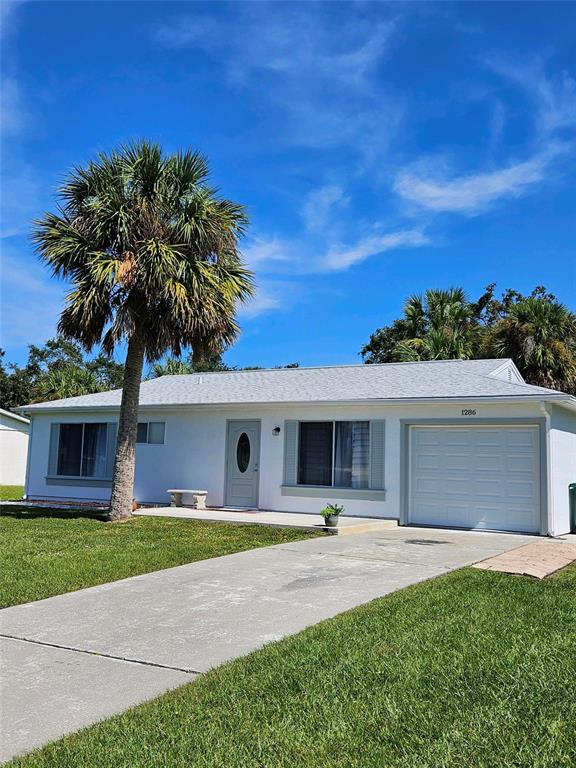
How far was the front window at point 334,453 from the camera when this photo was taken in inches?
610

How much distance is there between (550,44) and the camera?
1095cm

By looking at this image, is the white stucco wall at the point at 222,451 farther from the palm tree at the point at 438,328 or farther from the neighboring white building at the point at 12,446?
the neighboring white building at the point at 12,446

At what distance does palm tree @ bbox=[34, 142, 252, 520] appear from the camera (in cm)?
1379

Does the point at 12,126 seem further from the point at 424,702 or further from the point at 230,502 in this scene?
the point at 230,502

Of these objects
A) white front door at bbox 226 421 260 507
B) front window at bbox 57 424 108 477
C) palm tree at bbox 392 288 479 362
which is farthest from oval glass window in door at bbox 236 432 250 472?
palm tree at bbox 392 288 479 362

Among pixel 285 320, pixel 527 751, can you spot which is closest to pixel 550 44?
pixel 527 751

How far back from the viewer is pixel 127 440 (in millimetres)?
14664

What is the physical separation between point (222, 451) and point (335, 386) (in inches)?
135

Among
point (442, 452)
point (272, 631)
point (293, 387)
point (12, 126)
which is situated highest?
point (12, 126)

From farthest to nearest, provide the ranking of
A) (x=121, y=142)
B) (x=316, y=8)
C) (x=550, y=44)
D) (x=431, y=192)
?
(x=431, y=192) → (x=121, y=142) → (x=550, y=44) → (x=316, y=8)

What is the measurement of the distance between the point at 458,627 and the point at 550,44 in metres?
9.80

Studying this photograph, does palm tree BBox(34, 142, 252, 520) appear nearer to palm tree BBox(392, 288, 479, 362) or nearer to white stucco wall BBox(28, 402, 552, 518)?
white stucco wall BBox(28, 402, 552, 518)

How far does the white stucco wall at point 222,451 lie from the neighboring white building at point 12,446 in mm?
14700

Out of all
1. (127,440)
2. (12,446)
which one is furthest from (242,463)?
(12,446)
